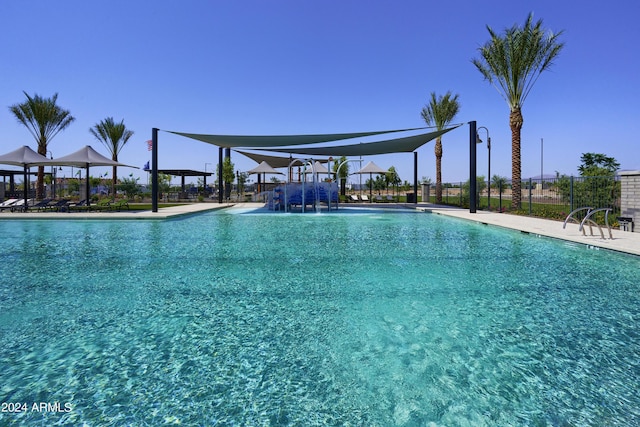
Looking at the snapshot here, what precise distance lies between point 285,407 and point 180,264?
4310 millimetres

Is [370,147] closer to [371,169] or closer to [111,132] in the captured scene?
[371,169]

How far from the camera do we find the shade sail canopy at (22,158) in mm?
15133

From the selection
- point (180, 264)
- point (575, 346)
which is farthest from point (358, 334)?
point (180, 264)

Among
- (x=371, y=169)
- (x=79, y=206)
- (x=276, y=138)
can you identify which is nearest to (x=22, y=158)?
(x=79, y=206)

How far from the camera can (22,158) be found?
1539cm

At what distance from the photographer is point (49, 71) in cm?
1396

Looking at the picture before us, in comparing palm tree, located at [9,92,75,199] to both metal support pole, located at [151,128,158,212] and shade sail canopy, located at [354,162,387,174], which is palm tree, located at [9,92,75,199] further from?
shade sail canopy, located at [354,162,387,174]

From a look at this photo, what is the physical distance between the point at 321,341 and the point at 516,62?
1655 cm

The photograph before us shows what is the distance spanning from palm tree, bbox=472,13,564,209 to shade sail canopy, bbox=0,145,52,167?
2017cm

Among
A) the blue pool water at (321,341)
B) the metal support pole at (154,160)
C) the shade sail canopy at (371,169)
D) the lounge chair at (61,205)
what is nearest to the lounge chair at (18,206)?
the lounge chair at (61,205)

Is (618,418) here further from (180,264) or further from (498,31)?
(498,31)

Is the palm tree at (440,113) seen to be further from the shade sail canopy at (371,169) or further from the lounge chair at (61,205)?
the lounge chair at (61,205)

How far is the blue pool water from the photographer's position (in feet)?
6.47

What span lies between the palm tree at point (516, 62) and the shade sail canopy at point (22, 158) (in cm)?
2017
